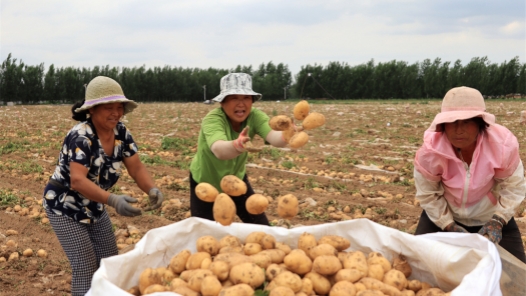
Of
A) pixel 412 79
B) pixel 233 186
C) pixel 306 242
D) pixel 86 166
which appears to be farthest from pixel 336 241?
pixel 412 79

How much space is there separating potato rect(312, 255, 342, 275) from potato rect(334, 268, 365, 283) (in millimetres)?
30

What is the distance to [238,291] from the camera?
5.65 feet

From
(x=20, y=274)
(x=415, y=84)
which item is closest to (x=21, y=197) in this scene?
(x=20, y=274)

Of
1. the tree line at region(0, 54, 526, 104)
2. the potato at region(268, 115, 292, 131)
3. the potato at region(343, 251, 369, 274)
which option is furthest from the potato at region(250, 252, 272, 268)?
the tree line at region(0, 54, 526, 104)

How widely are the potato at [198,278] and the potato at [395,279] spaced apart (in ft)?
2.45

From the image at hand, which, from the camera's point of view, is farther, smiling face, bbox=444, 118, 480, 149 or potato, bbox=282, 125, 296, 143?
potato, bbox=282, 125, 296, 143

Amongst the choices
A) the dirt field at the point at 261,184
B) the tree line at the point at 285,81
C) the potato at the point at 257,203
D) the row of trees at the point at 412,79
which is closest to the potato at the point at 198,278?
the potato at the point at 257,203

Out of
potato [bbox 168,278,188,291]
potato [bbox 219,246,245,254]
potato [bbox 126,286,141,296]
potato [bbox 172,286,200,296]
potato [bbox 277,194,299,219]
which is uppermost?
potato [bbox 277,194,299,219]

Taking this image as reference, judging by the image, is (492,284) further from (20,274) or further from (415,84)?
(415,84)

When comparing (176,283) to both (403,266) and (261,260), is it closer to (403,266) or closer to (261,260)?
(261,260)

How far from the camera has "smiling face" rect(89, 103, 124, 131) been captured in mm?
2719

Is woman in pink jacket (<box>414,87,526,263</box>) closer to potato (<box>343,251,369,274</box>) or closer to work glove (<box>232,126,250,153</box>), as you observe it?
potato (<box>343,251,369,274</box>)

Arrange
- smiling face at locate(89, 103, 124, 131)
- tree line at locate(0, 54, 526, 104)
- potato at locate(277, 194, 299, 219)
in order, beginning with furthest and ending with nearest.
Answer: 1. tree line at locate(0, 54, 526, 104)
2. smiling face at locate(89, 103, 124, 131)
3. potato at locate(277, 194, 299, 219)

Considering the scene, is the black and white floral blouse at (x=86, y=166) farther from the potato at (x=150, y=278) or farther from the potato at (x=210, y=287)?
the potato at (x=210, y=287)
